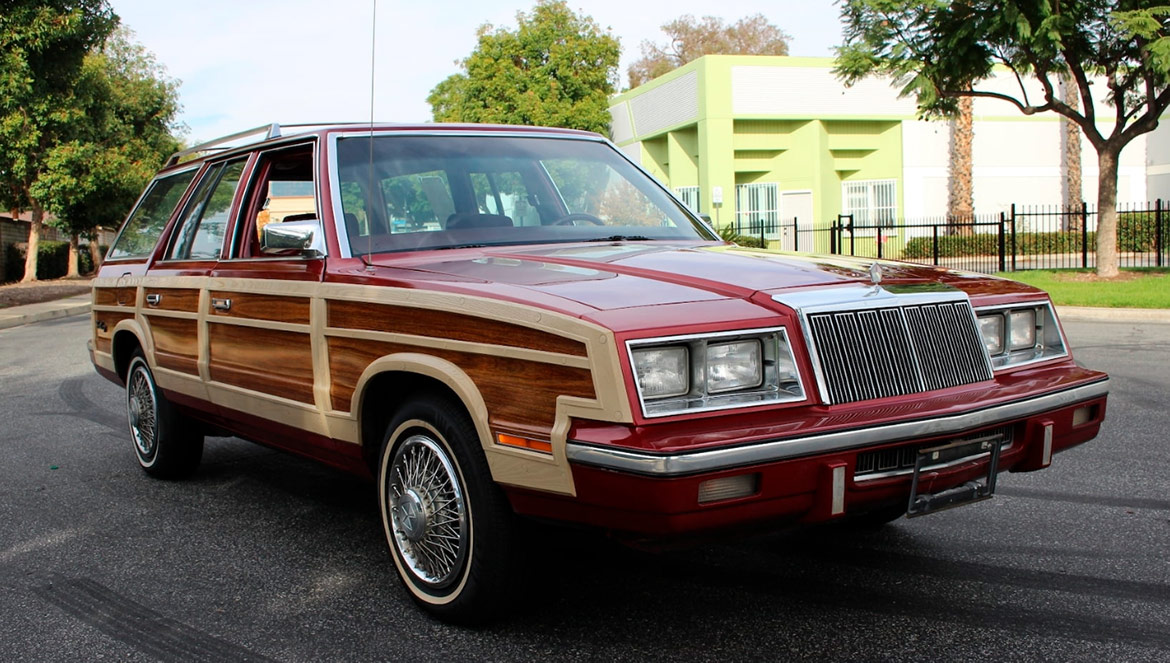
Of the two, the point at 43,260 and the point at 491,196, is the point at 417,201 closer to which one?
the point at 491,196

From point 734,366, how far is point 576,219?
1787 millimetres

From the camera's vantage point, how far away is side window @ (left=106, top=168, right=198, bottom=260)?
5858mm

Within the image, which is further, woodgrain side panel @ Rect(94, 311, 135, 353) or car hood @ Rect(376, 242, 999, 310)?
woodgrain side panel @ Rect(94, 311, 135, 353)

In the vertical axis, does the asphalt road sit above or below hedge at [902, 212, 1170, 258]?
below

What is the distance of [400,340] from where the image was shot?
3.50 meters

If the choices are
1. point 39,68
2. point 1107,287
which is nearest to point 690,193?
point 1107,287

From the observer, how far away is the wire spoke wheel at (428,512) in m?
3.35

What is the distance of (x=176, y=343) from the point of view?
207 inches

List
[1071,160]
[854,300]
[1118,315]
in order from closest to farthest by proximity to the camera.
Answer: [854,300] → [1118,315] → [1071,160]

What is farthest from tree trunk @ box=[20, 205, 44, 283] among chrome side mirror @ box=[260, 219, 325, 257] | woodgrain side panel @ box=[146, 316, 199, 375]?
chrome side mirror @ box=[260, 219, 325, 257]

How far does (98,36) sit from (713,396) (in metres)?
24.8

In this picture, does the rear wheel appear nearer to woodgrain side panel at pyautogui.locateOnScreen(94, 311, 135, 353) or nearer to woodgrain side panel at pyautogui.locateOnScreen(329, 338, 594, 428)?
woodgrain side panel at pyautogui.locateOnScreen(94, 311, 135, 353)

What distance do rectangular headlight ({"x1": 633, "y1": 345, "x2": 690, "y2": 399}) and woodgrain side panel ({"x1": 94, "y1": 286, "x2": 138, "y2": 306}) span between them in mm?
3909

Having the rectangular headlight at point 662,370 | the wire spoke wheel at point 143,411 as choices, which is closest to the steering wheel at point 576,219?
the rectangular headlight at point 662,370
